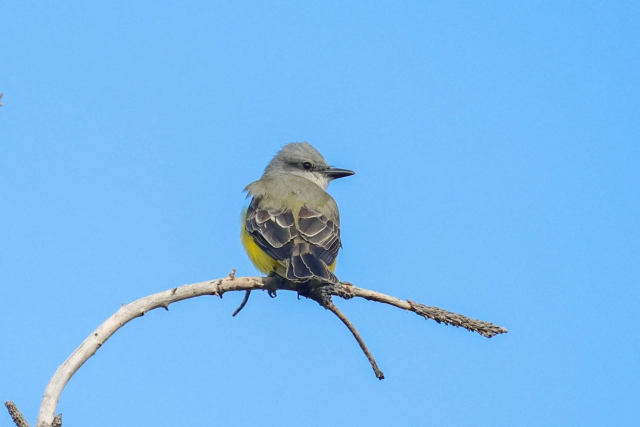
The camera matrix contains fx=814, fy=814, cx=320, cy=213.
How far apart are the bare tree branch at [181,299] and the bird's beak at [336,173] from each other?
11.9 feet

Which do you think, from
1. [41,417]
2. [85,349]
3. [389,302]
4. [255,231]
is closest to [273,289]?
[255,231]

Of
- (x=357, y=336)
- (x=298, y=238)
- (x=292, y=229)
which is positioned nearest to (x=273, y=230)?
(x=292, y=229)

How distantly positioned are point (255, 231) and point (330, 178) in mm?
2374

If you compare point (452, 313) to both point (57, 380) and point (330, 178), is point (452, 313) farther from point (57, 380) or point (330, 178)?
point (330, 178)

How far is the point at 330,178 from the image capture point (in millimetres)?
9820

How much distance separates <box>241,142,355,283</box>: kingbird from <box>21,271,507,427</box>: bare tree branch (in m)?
0.67

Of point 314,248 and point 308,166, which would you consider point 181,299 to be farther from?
point 308,166

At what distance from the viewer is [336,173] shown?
9.74m

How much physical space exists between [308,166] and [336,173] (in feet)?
1.18

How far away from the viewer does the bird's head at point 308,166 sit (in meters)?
9.77

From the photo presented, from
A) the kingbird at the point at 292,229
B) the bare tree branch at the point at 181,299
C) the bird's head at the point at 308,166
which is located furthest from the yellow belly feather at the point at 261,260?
the bird's head at the point at 308,166

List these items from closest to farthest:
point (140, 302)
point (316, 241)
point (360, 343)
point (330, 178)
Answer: point (140, 302), point (360, 343), point (316, 241), point (330, 178)

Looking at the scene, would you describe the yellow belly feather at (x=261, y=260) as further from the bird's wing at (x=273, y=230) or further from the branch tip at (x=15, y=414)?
the branch tip at (x=15, y=414)

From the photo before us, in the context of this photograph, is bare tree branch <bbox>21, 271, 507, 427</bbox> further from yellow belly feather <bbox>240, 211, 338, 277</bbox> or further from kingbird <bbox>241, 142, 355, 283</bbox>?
yellow belly feather <bbox>240, 211, 338, 277</bbox>
